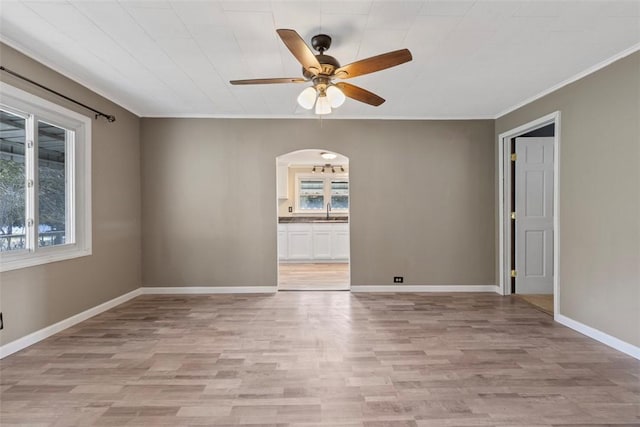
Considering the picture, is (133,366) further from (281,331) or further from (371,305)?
(371,305)

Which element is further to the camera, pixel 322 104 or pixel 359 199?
pixel 359 199

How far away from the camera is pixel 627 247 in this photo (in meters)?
2.64

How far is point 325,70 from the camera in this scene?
225 cm

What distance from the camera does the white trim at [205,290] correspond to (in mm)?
4500

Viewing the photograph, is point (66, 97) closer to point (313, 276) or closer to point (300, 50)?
point (300, 50)

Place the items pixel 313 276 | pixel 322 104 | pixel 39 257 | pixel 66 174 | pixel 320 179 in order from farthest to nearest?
pixel 320 179, pixel 313 276, pixel 66 174, pixel 39 257, pixel 322 104

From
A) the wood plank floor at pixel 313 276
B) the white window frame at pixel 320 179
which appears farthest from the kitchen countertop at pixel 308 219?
the wood plank floor at pixel 313 276

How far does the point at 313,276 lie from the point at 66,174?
3752 mm

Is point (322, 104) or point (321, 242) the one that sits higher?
point (322, 104)

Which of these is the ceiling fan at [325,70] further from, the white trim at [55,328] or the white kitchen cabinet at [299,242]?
the white kitchen cabinet at [299,242]

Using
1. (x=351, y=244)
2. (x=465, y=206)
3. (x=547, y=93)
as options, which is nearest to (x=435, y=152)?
(x=465, y=206)

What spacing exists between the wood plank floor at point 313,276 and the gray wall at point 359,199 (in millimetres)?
505

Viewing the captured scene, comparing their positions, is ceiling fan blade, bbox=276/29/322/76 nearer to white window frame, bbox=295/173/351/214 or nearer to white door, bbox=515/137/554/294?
white door, bbox=515/137/554/294

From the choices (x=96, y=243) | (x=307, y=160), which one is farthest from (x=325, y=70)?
(x=307, y=160)
